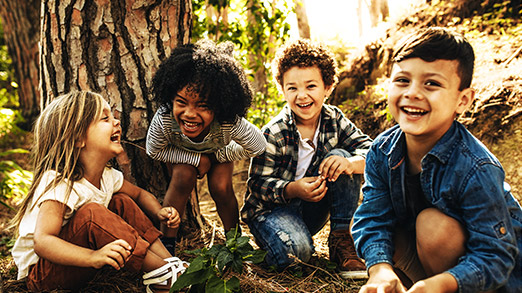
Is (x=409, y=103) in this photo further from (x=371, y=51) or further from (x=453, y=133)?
(x=371, y=51)

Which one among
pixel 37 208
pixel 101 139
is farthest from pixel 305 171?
pixel 37 208

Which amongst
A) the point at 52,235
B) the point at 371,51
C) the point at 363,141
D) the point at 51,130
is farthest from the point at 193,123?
the point at 371,51

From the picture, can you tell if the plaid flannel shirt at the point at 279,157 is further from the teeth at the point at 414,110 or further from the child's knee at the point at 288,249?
the teeth at the point at 414,110

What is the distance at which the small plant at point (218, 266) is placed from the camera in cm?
185

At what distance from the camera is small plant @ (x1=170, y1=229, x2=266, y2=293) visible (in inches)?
72.7

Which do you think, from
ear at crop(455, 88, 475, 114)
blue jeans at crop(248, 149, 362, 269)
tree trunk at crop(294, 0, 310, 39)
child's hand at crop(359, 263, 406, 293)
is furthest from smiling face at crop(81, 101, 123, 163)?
tree trunk at crop(294, 0, 310, 39)

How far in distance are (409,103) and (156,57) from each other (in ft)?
5.52

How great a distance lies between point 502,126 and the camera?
126 inches

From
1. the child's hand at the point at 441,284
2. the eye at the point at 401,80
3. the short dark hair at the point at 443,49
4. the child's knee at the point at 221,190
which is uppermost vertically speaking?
the short dark hair at the point at 443,49

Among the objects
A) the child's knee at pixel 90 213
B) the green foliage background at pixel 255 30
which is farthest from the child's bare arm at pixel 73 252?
the green foliage background at pixel 255 30

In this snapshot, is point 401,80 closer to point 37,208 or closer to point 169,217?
point 169,217

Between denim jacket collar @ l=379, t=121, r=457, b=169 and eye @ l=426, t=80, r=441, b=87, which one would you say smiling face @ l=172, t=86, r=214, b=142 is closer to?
denim jacket collar @ l=379, t=121, r=457, b=169

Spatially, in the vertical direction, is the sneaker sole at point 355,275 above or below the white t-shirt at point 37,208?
below

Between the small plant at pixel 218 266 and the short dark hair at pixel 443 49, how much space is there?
3.73 feet
